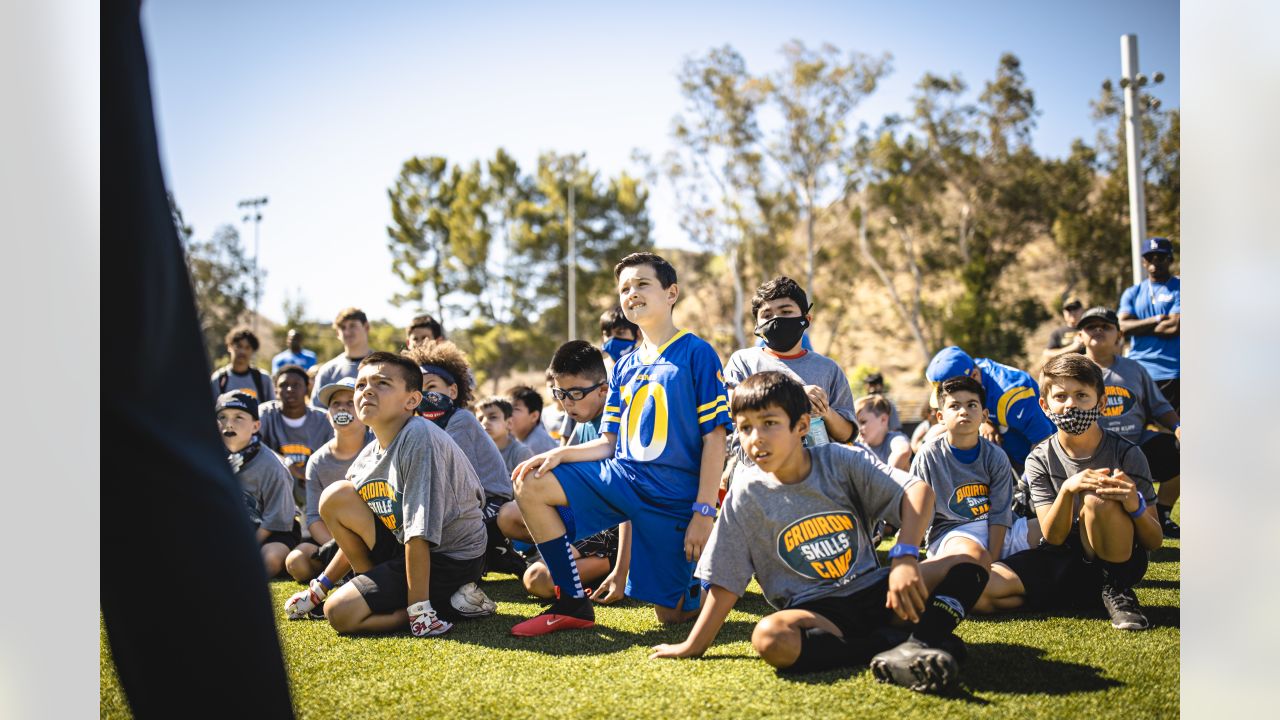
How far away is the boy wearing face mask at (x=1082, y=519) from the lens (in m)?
3.62

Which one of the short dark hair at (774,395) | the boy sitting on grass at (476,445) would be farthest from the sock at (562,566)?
the boy sitting on grass at (476,445)

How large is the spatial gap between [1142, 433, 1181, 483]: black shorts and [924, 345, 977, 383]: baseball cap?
1.42 m

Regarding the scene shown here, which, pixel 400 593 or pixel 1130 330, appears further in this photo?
pixel 1130 330

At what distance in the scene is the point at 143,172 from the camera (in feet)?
3.69

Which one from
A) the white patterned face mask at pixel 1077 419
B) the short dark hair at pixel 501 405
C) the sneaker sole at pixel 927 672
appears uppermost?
the white patterned face mask at pixel 1077 419

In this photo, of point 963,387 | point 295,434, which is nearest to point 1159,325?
point 963,387

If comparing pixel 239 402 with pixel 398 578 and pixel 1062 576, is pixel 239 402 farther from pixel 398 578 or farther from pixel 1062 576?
pixel 1062 576

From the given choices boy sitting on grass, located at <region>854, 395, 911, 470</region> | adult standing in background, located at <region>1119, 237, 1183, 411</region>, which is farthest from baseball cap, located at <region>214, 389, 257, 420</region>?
adult standing in background, located at <region>1119, 237, 1183, 411</region>

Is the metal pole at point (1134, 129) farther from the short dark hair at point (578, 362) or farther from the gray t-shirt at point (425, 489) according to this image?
the gray t-shirt at point (425, 489)

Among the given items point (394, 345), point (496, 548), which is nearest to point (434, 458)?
point (496, 548)

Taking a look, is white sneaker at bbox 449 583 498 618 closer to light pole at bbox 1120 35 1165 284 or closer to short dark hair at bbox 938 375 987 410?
short dark hair at bbox 938 375 987 410

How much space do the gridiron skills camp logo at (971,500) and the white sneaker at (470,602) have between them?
2.41 meters
